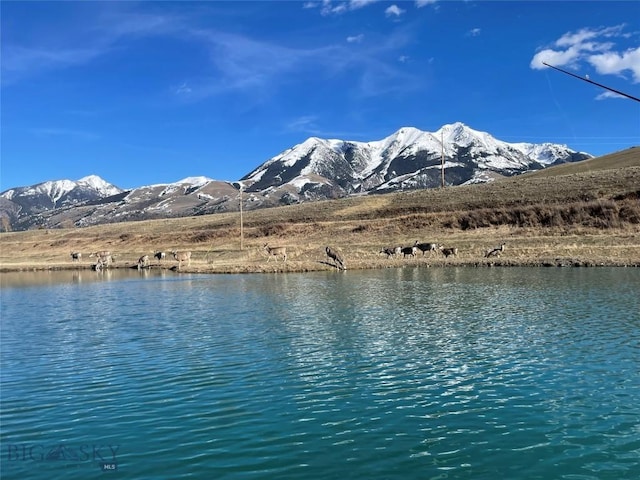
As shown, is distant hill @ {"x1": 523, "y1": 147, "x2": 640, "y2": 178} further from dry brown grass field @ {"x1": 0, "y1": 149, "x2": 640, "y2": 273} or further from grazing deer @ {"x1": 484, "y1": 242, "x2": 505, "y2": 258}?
grazing deer @ {"x1": 484, "y1": 242, "x2": 505, "y2": 258}

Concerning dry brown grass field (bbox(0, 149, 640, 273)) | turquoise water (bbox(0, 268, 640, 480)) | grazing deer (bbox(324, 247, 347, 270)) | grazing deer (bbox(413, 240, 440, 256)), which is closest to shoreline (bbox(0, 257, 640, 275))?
dry brown grass field (bbox(0, 149, 640, 273))

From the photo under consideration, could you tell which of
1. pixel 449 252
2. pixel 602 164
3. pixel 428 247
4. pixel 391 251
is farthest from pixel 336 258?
pixel 602 164

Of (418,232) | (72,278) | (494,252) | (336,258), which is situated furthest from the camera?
(418,232)

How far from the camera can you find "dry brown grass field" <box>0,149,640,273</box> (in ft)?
198

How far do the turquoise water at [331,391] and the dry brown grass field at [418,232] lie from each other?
31017 millimetres

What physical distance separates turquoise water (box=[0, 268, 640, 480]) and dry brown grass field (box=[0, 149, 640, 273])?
31.0 m

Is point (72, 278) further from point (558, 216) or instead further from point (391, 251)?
point (558, 216)

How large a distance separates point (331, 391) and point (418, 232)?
70.4 metres

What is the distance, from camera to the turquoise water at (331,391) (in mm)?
10414

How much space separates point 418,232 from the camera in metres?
83.3

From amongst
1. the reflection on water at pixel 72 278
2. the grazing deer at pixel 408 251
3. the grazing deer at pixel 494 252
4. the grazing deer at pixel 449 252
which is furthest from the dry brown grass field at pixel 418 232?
the reflection on water at pixel 72 278

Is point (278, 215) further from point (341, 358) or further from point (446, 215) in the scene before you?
point (341, 358)

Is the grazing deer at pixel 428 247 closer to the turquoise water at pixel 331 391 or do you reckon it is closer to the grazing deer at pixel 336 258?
the grazing deer at pixel 336 258

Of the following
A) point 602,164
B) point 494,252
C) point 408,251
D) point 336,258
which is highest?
point 602,164
